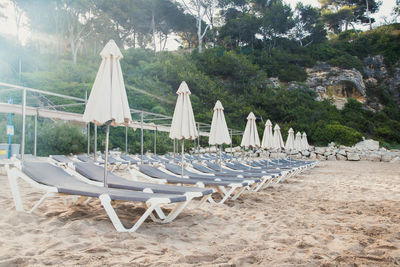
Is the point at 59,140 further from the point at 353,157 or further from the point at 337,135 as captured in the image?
the point at 337,135

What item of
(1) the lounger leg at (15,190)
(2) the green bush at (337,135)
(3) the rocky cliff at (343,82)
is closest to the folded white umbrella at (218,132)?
(1) the lounger leg at (15,190)

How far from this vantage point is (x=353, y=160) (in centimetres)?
1733

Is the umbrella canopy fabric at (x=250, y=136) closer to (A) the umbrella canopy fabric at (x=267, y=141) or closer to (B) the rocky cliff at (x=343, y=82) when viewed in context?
(A) the umbrella canopy fabric at (x=267, y=141)

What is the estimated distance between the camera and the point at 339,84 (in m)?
27.9

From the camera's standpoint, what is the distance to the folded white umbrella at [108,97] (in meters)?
3.15

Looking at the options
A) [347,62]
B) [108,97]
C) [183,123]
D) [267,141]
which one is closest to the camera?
[108,97]

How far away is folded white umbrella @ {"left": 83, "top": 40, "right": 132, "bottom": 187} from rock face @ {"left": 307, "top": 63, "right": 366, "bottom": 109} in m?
26.9

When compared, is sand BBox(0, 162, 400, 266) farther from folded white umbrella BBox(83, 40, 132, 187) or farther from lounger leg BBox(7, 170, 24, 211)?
folded white umbrella BBox(83, 40, 132, 187)

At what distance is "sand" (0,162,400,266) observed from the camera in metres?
2.00

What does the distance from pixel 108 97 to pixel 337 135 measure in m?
21.3

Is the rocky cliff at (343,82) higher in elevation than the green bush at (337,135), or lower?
higher

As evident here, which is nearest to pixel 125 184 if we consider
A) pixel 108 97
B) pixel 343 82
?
pixel 108 97

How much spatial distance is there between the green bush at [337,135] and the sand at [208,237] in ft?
61.2

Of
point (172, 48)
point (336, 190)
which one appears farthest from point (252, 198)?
point (172, 48)
